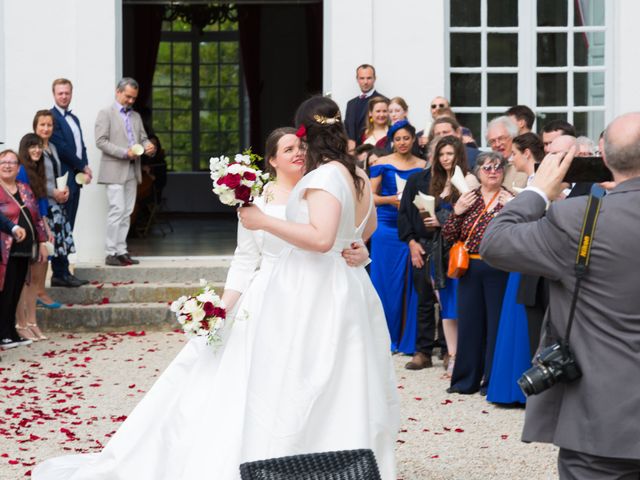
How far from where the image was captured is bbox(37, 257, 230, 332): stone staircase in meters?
11.4

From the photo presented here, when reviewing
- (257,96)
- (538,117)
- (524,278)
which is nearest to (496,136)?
(524,278)

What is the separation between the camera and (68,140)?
11.8 m

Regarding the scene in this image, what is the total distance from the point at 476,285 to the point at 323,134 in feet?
11.8

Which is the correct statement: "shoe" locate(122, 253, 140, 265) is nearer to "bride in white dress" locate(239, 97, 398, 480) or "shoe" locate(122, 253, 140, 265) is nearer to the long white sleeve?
the long white sleeve

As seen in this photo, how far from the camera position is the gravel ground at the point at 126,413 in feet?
21.0

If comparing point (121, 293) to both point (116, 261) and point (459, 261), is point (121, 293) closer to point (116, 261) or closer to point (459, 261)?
point (116, 261)

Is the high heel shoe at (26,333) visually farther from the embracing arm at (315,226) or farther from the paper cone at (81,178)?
the embracing arm at (315,226)

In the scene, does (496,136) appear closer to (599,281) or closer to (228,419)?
(228,419)

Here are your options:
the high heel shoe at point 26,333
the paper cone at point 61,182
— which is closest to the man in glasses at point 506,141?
the paper cone at point 61,182

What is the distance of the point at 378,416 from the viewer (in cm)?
513

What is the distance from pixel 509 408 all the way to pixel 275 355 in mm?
3251

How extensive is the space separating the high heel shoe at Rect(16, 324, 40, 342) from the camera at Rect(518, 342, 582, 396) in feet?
25.4

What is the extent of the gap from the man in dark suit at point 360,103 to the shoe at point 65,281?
3.19 meters

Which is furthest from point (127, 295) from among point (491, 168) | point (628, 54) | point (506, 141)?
point (628, 54)
